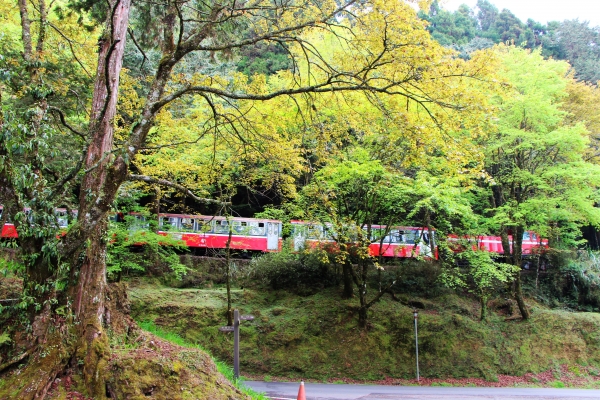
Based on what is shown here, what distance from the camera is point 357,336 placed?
1491 cm

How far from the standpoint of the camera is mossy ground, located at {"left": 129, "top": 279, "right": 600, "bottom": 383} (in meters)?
14.0

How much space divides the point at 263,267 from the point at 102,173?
12.6 m

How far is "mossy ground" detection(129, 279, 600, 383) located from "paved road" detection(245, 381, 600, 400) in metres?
1.22

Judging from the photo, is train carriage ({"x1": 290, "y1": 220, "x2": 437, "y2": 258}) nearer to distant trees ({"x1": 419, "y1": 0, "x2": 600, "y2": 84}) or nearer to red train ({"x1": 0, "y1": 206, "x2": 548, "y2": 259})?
red train ({"x1": 0, "y1": 206, "x2": 548, "y2": 259})

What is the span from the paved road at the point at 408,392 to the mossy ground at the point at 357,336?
1.22m

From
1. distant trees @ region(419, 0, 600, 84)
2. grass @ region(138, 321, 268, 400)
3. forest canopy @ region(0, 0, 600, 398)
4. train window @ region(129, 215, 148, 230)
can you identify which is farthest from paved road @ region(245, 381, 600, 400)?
distant trees @ region(419, 0, 600, 84)

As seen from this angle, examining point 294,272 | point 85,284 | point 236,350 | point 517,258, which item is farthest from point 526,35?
point 85,284

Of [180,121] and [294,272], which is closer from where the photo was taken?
[180,121]

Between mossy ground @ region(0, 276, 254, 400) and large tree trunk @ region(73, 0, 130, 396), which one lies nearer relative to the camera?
mossy ground @ region(0, 276, 254, 400)

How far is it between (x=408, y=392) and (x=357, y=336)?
329cm

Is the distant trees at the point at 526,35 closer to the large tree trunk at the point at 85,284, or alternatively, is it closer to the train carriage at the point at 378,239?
the train carriage at the point at 378,239

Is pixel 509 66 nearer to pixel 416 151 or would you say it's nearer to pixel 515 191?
pixel 515 191

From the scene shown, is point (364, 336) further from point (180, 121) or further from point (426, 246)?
point (180, 121)

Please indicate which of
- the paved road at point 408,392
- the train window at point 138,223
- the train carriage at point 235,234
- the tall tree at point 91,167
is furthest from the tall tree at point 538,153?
the train window at point 138,223
